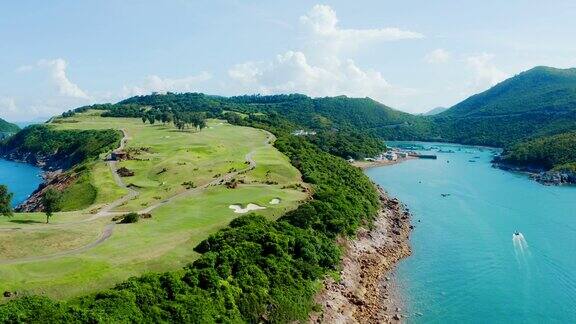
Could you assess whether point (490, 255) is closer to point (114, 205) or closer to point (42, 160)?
point (114, 205)

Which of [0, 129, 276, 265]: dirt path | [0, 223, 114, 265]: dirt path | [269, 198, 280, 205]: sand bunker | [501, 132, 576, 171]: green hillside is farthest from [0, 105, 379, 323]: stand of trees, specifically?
[501, 132, 576, 171]: green hillside

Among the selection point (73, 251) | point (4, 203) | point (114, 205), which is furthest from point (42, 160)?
point (73, 251)

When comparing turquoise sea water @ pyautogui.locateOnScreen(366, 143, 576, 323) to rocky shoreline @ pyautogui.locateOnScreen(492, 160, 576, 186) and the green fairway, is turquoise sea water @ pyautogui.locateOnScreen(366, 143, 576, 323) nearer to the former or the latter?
rocky shoreline @ pyautogui.locateOnScreen(492, 160, 576, 186)

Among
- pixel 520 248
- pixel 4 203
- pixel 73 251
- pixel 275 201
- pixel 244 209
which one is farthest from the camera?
pixel 520 248

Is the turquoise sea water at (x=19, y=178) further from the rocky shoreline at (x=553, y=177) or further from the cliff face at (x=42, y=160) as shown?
the rocky shoreline at (x=553, y=177)

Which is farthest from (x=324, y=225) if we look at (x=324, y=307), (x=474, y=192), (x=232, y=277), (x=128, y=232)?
(x=474, y=192)

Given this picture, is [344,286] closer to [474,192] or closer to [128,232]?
[128,232]
